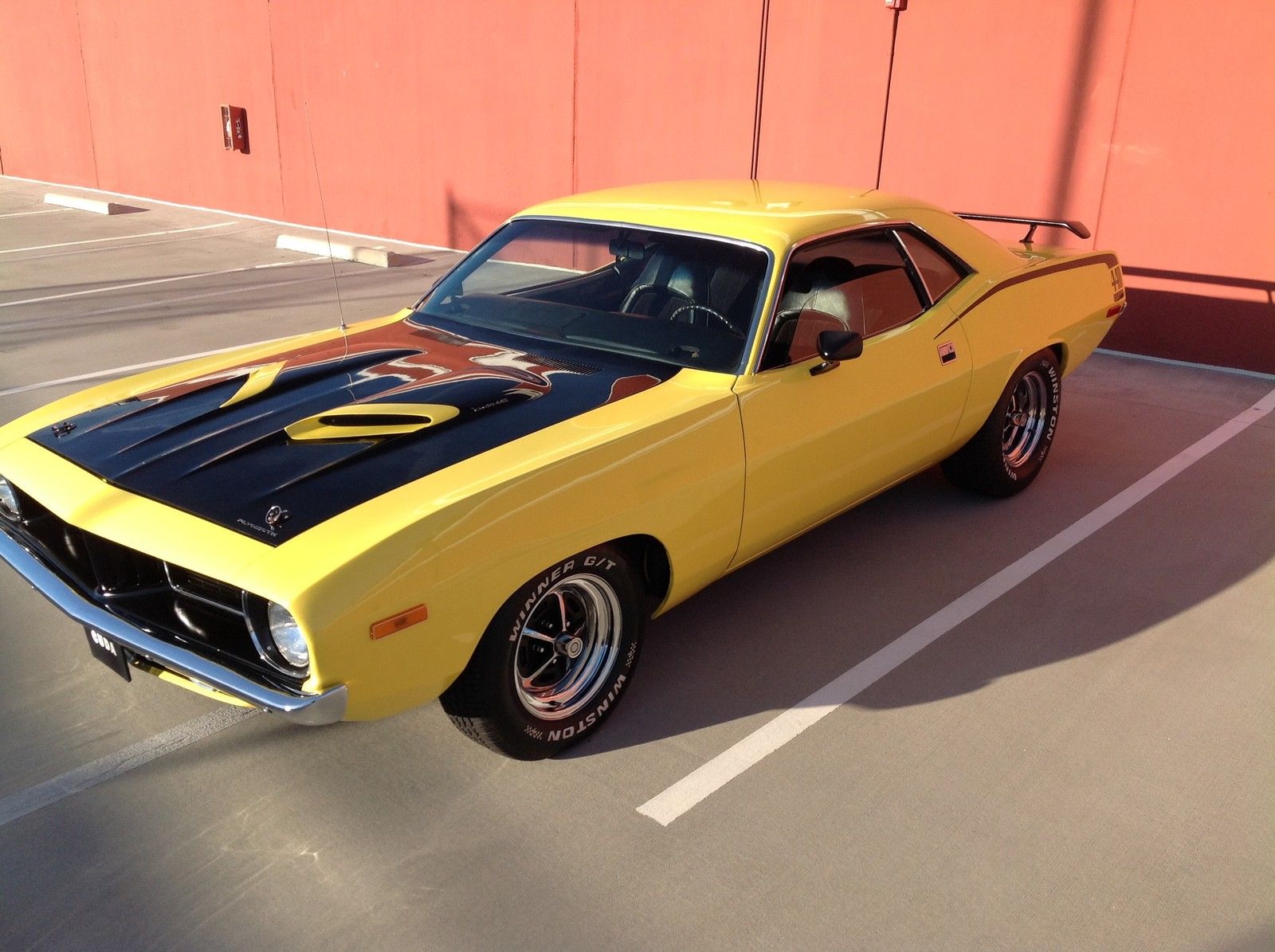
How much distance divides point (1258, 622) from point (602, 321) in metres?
2.70

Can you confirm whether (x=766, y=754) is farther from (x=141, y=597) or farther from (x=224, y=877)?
(x=141, y=597)

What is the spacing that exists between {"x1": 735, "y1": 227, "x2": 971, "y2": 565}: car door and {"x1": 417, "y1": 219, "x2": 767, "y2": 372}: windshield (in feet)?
0.58

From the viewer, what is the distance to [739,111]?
31.6 ft

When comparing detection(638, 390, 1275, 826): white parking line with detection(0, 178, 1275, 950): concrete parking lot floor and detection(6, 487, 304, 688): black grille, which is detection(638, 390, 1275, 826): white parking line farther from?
detection(6, 487, 304, 688): black grille

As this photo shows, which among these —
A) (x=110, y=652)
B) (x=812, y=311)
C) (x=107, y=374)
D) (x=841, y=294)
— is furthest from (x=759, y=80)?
(x=110, y=652)

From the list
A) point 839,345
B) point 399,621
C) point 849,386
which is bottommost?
point 399,621

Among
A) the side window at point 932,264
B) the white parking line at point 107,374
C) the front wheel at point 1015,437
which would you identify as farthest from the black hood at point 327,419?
the white parking line at point 107,374

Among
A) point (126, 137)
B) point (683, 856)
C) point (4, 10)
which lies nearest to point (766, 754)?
point (683, 856)

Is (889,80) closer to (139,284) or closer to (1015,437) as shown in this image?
(1015,437)

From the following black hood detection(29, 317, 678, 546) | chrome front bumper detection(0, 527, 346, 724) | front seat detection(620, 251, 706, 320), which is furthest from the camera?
front seat detection(620, 251, 706, 320)

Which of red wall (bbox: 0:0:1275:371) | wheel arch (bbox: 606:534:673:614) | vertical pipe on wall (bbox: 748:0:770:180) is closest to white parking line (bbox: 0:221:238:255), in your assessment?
red wall (bbox: 0:0:1275:371)

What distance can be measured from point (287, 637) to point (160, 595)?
520mm

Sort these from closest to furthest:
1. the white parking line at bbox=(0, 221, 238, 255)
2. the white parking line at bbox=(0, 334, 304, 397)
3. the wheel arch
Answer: the wheel arch
the white parking line at bbox=(0, 334, 304, 397)
the white parking line at bbox=(0, 221, 238, 255)

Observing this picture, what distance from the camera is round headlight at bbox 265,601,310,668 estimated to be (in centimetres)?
267
